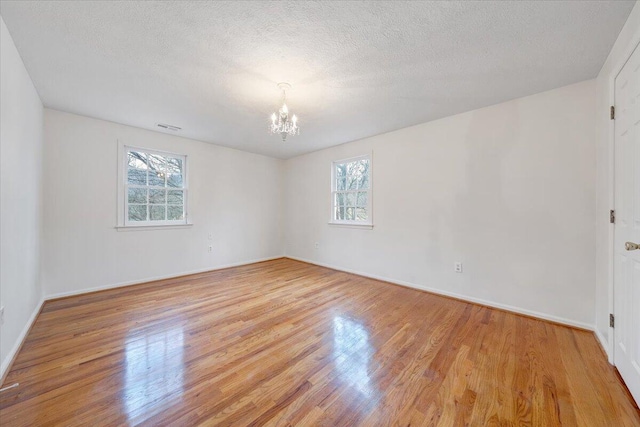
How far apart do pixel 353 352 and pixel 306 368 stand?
42 cm

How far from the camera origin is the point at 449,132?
3.13 m

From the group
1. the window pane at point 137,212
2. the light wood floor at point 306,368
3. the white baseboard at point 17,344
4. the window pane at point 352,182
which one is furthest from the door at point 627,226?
the window pane at point 137,212

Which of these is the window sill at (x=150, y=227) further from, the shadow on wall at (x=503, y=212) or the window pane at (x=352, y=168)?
the shadow on wall at (x=503, y=212)

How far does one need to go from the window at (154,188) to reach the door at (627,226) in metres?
5.09

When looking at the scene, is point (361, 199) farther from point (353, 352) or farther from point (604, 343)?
point (604, 343)

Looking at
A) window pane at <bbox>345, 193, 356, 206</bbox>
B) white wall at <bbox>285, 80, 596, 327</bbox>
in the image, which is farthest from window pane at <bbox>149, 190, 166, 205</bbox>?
white wall at <bbox>285, 80, 596, 327</bbox>

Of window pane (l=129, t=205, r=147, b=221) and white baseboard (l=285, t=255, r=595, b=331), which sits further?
window pane (l=129, t=205, r=147, b=221)

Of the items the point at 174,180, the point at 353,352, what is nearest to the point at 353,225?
the point at 353,352

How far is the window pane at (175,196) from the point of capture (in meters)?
4.03

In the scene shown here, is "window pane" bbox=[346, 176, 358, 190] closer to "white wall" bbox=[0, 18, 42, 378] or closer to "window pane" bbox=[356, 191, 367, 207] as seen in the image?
"window pane" bbox=[356, 191, 367, 207]

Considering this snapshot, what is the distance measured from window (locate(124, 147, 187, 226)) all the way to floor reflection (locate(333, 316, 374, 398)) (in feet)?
10.9

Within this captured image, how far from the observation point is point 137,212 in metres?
3.70

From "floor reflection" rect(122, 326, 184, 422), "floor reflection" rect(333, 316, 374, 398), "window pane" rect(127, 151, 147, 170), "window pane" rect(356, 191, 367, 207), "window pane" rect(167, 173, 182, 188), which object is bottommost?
"floor reflection" rect(122, 326, 184, 422)

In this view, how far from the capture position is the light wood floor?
4.37 ft
